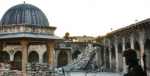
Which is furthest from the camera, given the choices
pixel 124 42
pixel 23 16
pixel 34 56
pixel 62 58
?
pixel 62 58

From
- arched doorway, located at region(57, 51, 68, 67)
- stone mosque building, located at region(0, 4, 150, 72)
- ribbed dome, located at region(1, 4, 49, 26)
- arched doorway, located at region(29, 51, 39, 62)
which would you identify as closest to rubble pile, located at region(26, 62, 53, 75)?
stone mosque building, located at region(0, 4, 150, 72)

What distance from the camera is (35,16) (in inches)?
669

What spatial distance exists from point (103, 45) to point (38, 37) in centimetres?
2111

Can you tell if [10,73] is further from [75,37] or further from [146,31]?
[75,37]

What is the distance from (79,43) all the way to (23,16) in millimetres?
A: 27313

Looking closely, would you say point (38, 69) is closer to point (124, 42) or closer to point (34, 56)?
point (124, 42)

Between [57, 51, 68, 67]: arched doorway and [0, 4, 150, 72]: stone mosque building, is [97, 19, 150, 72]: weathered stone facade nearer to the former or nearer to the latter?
[0, 4, 150, 72]: stone mosque building

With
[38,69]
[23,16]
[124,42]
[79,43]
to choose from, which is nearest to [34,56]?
[79,43]

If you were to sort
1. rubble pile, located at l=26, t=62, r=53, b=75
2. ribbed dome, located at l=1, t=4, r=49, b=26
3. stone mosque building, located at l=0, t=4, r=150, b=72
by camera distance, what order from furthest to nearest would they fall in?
stone mosque building, located at l=0, t=4, r=150, b=72 → ribbed dome, located at l=1, t=4, r=49, b=26 → rubble pile, located at l=26, t=62, r=53, b=75

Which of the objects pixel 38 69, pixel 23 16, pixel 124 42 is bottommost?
pixel 38 69

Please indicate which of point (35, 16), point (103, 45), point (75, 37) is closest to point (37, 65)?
point (35, 16)

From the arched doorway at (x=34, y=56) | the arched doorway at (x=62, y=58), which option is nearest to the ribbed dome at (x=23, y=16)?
the arched doorway at (x=34, y=56)

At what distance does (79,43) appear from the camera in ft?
142

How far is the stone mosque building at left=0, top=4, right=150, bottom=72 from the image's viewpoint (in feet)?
54.6
